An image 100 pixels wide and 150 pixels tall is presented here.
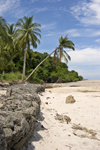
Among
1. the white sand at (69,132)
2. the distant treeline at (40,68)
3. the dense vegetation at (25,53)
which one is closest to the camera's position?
the white sand at (69,132)

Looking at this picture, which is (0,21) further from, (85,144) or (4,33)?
(85,144)

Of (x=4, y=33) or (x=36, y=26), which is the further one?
(x=36, y=26)

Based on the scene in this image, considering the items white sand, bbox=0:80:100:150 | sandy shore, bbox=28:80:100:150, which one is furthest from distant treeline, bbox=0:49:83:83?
sandy shore, bbox=28:80:100:150

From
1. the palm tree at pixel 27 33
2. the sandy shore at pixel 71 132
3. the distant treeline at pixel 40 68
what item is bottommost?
the sandy shore at pixel 71 132

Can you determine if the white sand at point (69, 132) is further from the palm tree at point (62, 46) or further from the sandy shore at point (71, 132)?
the palm tree at point (62, 46)

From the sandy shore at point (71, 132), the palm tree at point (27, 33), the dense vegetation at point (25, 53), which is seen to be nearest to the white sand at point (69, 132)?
the sandy shore at point (71, 132)

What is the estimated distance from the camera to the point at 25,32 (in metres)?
19.4

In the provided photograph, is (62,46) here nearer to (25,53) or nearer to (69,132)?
(25,53)

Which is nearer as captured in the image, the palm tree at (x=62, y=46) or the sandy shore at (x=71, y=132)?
the sandy shore at (x=71, y=132)

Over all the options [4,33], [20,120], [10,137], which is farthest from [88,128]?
[4,33]

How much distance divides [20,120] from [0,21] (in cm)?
1031

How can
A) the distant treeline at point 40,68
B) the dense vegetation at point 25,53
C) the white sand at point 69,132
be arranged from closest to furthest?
1. the white sand at point 69,132
2. the dense vegetation at point 25,53
3. the distant treeline at point 40,68

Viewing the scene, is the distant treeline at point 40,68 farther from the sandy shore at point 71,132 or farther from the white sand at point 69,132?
the sandy shore at point 71,132

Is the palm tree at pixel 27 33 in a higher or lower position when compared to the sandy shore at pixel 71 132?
higher
